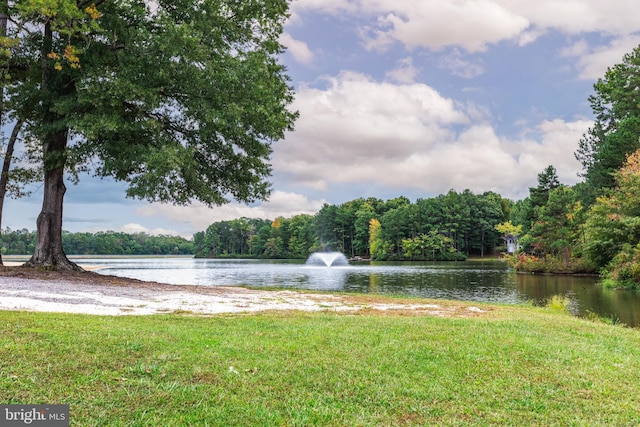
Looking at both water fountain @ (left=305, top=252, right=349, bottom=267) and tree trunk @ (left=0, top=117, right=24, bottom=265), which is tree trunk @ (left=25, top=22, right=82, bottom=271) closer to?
tree trunk @ (left=0, top=117, right=24, bottom=265)

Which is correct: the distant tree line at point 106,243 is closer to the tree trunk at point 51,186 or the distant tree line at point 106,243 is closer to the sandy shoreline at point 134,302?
the tree trunk at point 51,186

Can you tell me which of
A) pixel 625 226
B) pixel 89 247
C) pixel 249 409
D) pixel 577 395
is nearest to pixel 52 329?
pixel 249 409

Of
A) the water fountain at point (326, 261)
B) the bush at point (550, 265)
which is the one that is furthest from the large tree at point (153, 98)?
the water fountain at point (326, 261)

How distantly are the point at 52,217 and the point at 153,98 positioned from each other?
729cm

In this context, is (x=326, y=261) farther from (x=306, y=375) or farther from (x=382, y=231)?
(x=306, y=375)

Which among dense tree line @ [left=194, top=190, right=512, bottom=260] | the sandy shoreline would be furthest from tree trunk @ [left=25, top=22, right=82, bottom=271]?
dense tree line @ [left=194, top=190, right=512, bottom=260]

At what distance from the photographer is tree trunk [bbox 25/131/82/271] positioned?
718 inches

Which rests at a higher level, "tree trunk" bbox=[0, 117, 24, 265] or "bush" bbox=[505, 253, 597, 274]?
"tree trunk" bbox=[0, 117, 24, 265]

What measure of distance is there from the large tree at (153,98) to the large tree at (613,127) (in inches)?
1138

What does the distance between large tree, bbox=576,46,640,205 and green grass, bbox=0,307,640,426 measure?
33.0 meters

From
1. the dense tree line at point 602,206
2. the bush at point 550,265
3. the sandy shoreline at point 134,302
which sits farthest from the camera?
the bush at point 550,265

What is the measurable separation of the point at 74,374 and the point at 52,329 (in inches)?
89.9

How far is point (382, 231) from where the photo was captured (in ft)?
344

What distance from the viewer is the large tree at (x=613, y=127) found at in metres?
35.1
